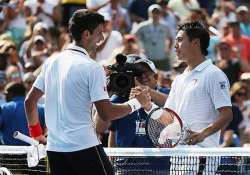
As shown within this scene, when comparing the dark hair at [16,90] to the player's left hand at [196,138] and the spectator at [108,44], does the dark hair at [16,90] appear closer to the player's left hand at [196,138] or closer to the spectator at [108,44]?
the player's left hand at [196,138]

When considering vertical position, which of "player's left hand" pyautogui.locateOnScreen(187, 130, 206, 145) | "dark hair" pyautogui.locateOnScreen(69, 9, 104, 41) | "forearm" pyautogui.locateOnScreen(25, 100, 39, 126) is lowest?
"player's left hand" pyautogui.locateOnScreen(187, 130, 206, 145)

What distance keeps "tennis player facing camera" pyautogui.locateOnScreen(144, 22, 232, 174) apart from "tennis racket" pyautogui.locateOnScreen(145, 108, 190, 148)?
88 millimetres

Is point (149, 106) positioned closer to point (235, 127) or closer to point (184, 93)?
point (184, 93)

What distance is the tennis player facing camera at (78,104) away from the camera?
631cm

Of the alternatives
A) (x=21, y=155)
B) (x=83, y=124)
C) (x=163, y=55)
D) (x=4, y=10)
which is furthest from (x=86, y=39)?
(x=4, y=10)

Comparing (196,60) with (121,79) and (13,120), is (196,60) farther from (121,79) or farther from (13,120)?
(13,120)

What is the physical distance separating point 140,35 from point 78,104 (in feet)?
29.5

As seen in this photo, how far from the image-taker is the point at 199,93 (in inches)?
273

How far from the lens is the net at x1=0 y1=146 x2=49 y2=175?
770 cm

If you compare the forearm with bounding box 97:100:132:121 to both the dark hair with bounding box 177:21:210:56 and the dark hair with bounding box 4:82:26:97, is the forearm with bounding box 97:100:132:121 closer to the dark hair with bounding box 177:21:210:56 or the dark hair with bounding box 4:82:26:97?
the dark hair with bounding box 177:21:210:56

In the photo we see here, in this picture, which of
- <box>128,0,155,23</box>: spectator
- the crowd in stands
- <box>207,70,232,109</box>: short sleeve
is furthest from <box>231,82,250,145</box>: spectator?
<box>207,70,232,109</box>: short sleeve

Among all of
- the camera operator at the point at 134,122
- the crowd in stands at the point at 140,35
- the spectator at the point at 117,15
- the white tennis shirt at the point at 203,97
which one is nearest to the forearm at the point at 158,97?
the camera operator at the point at 134,122

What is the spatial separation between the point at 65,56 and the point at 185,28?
3.86 ft

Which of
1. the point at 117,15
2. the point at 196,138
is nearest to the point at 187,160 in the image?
the point at 196,138
